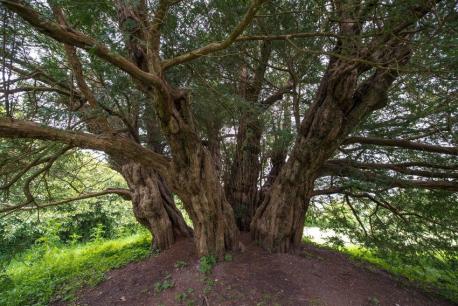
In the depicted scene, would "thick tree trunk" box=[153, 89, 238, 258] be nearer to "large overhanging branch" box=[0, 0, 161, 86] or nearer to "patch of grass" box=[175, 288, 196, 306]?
"patch of grass" box=[175, 288, 196, 306]

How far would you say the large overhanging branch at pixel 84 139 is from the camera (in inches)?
77.1

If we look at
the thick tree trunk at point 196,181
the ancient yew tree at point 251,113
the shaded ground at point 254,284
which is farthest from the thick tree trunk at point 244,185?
the thick tree trunk at point 196,181

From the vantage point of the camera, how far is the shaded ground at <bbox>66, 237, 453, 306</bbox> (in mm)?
2711

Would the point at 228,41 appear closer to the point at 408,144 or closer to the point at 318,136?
the point at 318,136

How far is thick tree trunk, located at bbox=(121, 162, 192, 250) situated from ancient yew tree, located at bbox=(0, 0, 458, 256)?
2 cm

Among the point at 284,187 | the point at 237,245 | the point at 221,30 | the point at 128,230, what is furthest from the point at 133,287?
the point at 128,230

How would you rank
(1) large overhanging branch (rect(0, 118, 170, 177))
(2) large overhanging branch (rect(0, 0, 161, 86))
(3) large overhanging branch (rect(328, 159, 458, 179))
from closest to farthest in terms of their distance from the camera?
(2) large overhanging branch (rect(0, 0, 161, 86))
(1) large overhanging branch (rect(0, 118, 170, 177))
(3) large overhanging branch (rect(328, 159, 458, 179))

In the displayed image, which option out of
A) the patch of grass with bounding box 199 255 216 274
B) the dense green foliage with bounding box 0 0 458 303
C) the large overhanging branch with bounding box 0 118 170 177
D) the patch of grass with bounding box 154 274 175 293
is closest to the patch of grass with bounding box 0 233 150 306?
the dense green foliage with bounding box 0 0 458 303

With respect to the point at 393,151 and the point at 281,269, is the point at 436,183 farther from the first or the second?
the point at 281,269

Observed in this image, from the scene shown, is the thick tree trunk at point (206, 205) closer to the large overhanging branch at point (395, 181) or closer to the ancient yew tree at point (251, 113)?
the ancient yew tree at point (251, 113)

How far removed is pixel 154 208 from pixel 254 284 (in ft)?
5.87

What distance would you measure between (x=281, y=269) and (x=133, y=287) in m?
1.70

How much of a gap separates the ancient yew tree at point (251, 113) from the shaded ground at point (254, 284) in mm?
301

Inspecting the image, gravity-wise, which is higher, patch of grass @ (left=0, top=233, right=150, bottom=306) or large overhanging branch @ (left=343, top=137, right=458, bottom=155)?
large overhanging branch @ (left=343, top=137, right=458, bottom=155)
